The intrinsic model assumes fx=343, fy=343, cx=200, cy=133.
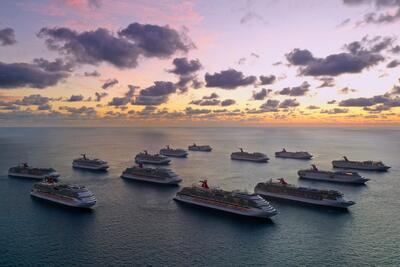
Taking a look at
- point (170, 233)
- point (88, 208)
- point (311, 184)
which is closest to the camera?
point (170, 233)

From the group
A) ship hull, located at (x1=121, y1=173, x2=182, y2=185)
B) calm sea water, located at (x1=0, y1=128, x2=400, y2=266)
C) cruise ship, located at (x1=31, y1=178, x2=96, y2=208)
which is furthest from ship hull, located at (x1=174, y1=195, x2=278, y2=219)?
cruise ship, located at (x1=31, y1=178, x2=96, y2=208)

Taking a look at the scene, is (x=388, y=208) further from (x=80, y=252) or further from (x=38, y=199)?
(x=38, y=199)

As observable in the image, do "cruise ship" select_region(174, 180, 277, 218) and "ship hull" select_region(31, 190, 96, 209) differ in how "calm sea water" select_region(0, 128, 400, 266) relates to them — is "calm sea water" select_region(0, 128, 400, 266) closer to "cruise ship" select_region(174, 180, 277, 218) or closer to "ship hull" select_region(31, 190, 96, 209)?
"ship hull" select_region(31, 190, 96, 209)

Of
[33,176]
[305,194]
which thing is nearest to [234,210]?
[305,194]

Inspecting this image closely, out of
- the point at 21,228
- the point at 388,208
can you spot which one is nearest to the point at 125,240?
the point at 21,228

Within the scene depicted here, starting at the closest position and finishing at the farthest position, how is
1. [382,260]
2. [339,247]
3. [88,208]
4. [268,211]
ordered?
1. [382,260]
2. [339,247]
3. [268,211]
4. [88,208]

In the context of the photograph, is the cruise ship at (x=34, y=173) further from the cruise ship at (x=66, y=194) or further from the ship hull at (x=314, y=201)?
the ship hull at (x=314, y=201)
